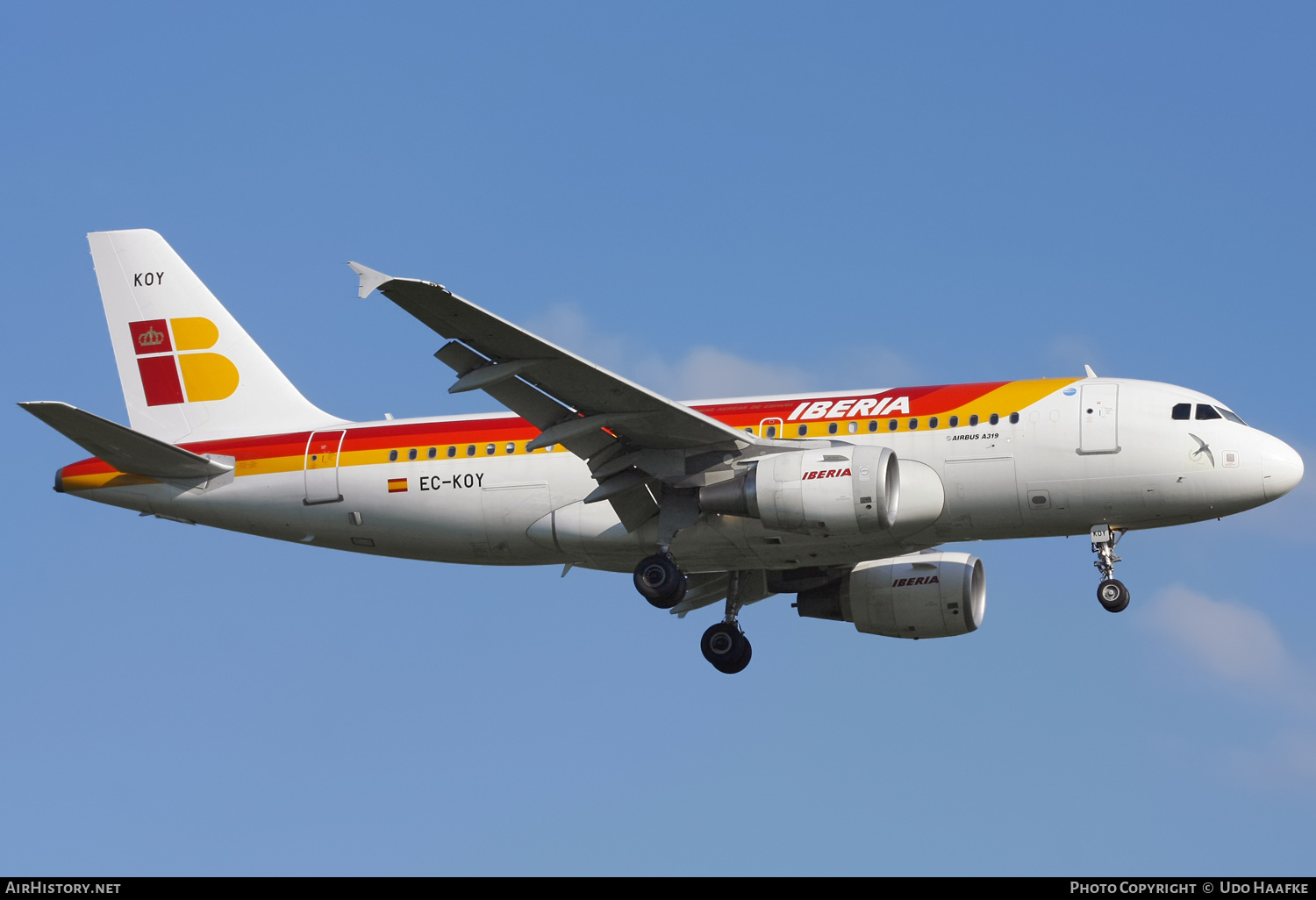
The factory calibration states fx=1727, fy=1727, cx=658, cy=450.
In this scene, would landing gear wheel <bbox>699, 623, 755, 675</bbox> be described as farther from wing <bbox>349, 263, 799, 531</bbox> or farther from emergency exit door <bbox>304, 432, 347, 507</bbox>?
emergency exit door <bbox>304, 432, 347, 507</bbox>

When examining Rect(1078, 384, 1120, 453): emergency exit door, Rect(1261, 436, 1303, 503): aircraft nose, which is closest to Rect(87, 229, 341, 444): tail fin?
Rect(1078, 384, 1120, 453): emergency exit door

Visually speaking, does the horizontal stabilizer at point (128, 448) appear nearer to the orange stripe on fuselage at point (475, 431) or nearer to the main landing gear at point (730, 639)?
the orange stripe on fuselage at point (475, 431)

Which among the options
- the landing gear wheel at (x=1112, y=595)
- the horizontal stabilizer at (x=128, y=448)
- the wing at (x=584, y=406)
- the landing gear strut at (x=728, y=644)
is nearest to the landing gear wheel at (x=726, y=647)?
the landing gear strut at (x=728, y=644)

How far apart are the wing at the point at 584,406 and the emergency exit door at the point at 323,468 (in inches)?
213

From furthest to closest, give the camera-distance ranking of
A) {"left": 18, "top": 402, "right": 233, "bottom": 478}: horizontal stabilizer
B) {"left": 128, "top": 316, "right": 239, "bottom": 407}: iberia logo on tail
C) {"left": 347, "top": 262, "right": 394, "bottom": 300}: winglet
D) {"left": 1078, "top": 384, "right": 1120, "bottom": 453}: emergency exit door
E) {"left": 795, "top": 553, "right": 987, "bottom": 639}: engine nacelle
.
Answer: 1. {"left": 128, "top": 316, "right": 239, "bottom": 407}: iberia logo on tail
2. {"left": 795, "top": 553, "right": 987, "bottom": 639}: engine nacelle
3. {"left": 18, "top": 402, "right": 233, "bottom": 478}: horizontal stabilizer
4. {"left": 1078, "top": 384, "right": 1120, "bottom": 453}: emergency exit door
5. {"left": 347, "top": 262, "right": 394, "bottom": 300}: winglet

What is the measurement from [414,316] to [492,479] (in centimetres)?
627

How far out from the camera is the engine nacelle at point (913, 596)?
3572cm

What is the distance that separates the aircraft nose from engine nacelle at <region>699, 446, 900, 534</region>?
6.61 meters

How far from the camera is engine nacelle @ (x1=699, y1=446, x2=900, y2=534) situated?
30484 millimetres

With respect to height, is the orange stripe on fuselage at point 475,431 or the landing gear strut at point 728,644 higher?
the orange stripe on fuselage at point 475,431

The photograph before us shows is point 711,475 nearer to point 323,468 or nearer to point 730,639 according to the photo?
point 730,639

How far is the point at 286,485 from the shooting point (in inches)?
1375
